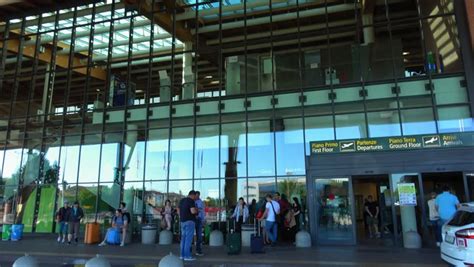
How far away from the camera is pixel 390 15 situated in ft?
56.2

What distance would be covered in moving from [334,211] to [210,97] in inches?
308

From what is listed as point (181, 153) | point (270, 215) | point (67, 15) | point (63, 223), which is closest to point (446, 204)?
point (270, 215)

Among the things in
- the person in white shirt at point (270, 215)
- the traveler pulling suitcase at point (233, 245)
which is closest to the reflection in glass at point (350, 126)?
the person in white shirt at point (270, 215)

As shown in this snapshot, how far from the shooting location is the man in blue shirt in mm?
10759

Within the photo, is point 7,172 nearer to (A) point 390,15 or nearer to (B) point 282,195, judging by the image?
(B) point 282,195

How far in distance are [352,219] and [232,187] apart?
5.49 meters

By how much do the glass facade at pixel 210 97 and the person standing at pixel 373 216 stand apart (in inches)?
102

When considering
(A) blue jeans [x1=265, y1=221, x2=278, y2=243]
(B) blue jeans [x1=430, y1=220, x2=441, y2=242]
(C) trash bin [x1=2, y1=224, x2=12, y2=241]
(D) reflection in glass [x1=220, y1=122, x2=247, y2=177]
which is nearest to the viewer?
(B) blue jeans [x1=430, y1=220, x2=441, y2=242]

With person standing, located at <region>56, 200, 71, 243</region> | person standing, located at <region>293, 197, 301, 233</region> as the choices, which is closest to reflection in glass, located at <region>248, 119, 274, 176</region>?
person standing, located at <region>293, 197, 301, 233</region>

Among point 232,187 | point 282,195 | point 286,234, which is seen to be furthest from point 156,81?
point 286,234

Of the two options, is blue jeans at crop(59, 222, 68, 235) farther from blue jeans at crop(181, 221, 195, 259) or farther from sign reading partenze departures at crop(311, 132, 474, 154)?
sign reading partenze departures at crop(311, 132, 474, 154)

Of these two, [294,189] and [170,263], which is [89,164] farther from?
[170,263]

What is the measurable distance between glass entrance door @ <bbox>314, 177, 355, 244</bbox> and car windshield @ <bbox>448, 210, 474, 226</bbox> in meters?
5.37

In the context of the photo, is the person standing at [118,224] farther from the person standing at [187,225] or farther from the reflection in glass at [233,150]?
the person standing at [187,225]
